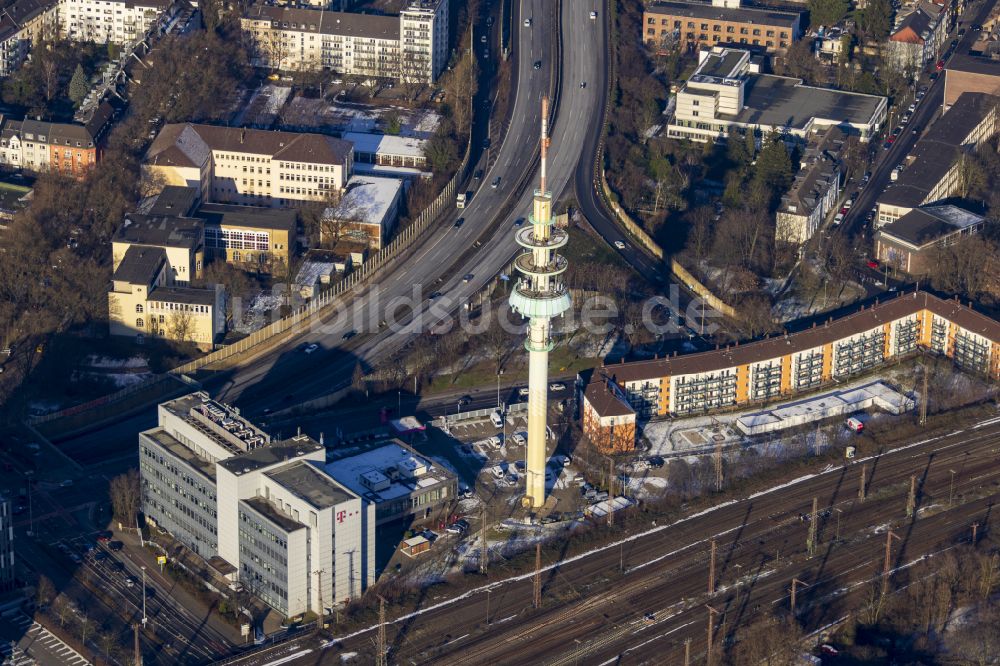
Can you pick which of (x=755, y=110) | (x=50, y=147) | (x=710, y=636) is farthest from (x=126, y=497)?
(x=755, y=110)

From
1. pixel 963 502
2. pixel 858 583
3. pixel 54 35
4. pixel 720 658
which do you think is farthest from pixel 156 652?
pixel 54 35

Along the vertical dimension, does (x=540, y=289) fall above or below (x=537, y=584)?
above

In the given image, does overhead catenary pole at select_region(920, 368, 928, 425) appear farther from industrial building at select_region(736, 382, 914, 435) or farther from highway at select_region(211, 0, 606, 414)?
highway at select_region(211, 0, 606, 414)

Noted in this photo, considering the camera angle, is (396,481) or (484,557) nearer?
(484,557)

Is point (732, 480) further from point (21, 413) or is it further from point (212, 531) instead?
point (21, 413)

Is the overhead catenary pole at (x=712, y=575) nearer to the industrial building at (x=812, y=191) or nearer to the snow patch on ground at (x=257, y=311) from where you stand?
the snow patch on ground at (x=257, y=311)

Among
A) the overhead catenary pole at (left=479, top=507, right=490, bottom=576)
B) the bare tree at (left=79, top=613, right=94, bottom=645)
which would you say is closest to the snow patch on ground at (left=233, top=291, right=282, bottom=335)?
the overhead catenary pole at (left=479, top=507, right=490, bottom=576)

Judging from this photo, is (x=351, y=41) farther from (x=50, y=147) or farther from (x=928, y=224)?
(x=928, y=224)
